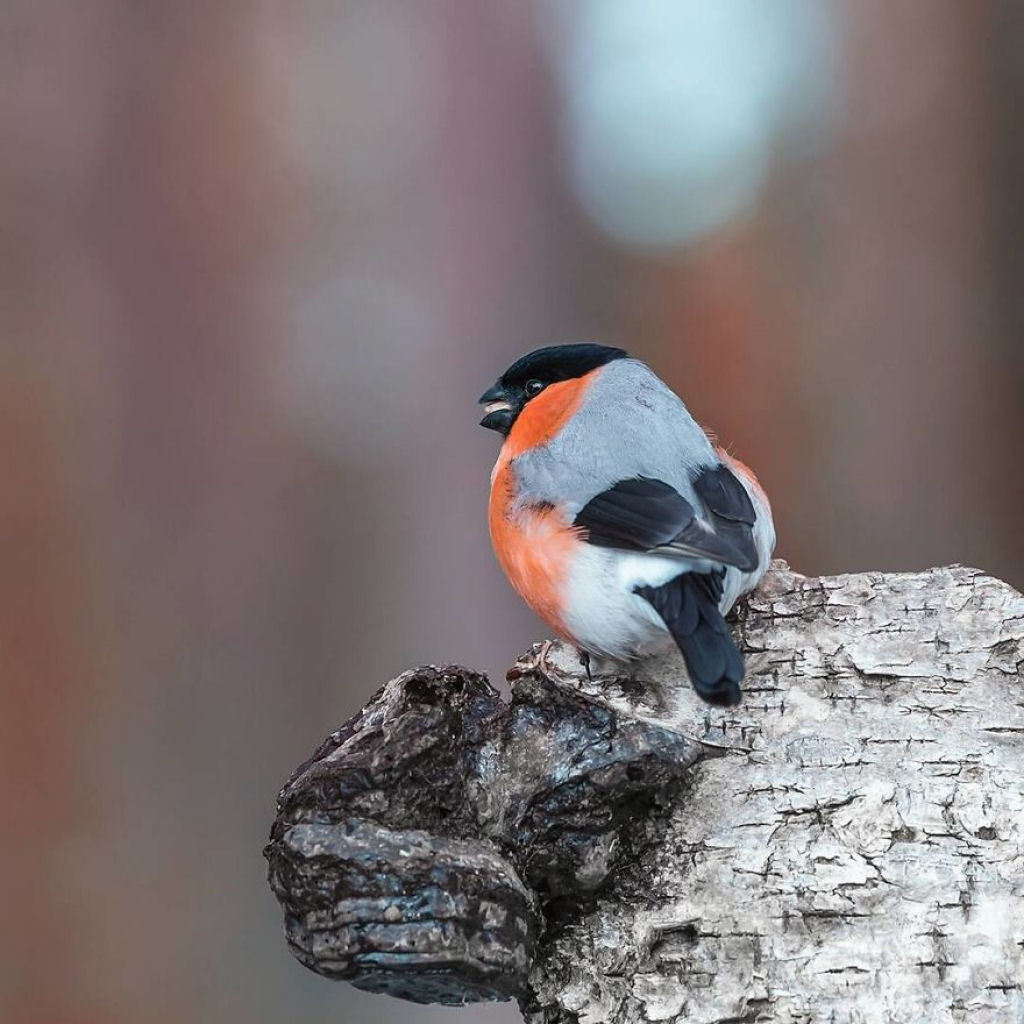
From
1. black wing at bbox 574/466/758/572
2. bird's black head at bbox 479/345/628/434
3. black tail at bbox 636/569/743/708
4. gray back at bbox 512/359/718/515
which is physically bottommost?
black tail at bbox 636/569/743/708

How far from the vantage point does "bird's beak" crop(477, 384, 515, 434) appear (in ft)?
4.53

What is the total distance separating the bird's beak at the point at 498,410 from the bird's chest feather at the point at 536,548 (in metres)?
0.14

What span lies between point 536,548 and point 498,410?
264 mm

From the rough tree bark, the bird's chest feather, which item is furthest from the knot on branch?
the bird's chest feather

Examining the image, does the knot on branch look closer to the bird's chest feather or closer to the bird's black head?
the bird's chest feather

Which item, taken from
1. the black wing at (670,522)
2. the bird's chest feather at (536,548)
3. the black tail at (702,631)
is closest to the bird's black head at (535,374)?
the bird's chest feather at (536,548)

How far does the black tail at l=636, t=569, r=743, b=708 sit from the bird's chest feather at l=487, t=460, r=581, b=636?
0.29 feet

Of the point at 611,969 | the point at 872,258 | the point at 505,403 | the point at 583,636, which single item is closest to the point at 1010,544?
the point at 872,258

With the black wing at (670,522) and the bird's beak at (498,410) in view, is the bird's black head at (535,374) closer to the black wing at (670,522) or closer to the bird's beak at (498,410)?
the bird's beak at (498,410)

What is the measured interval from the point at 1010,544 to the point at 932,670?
5.36 feet

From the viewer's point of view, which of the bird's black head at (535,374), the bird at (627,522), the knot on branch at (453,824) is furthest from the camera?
the bird's black head at (535,374)

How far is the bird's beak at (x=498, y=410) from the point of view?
1.38 metres

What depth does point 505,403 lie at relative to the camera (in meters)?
1.39

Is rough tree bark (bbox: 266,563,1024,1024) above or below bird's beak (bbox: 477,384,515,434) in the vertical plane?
below
